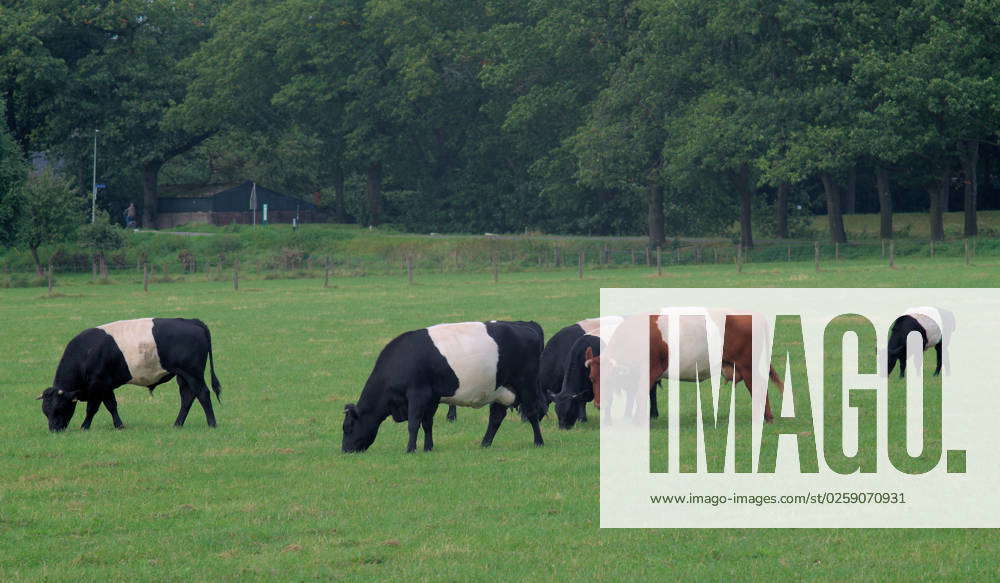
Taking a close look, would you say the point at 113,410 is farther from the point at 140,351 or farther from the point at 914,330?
the point at 914,330

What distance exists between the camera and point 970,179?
6569cm

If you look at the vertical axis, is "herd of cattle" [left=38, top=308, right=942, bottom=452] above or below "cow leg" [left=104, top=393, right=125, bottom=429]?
above

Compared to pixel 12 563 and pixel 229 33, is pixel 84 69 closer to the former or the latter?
pixel 229 33

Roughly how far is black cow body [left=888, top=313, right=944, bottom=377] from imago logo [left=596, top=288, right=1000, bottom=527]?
25 millimetres

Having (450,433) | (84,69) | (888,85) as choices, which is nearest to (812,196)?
(888,85)

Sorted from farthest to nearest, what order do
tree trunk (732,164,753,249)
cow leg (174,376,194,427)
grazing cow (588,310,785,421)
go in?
tree trunk (732,164,753,249) → cow leg (174,376,194,427) → grazing cow (588,310,785,421)

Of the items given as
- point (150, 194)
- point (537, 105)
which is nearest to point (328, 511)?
point (537, 105)

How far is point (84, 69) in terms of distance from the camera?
8644 cm

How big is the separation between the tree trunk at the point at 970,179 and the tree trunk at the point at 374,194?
132 feet

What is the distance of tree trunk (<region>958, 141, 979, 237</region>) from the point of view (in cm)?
6544

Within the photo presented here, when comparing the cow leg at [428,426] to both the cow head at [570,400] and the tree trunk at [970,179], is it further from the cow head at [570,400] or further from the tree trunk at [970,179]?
the tree trunk at [970,179]

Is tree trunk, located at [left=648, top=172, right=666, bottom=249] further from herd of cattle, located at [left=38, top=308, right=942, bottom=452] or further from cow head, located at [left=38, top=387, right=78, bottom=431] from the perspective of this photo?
cow head, located at [left=38, top=387, right=78, bottom=431]

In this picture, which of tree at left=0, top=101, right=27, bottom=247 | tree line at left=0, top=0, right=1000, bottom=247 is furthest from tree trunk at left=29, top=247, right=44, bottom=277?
tree at left=0, top=101, right=27, bottom=247

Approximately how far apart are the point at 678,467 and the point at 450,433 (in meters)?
4.12
